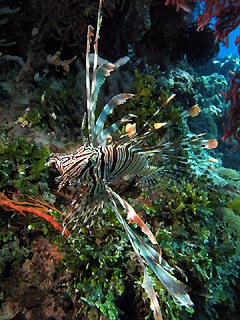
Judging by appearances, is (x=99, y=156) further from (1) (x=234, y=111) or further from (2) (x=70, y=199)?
(1) (x=234, y=111)

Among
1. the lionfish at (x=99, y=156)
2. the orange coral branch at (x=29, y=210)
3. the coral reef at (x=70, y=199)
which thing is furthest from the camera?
the orange coral branch at (x=29, y=210)

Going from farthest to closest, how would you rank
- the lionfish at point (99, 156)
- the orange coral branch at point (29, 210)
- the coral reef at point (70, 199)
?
the orange coral branch at point (29, 210) → the coral reef at point (70, 199) → the lionfish at point (99, 156)

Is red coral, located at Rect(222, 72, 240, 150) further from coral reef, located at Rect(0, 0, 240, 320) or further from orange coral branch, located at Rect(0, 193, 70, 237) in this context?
orange coral branch, located at Rect(0, 193, 70, 237)

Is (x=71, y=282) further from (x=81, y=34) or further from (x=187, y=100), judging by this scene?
(x=187, y=100)

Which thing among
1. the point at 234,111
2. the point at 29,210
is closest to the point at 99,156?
the point at 29,210

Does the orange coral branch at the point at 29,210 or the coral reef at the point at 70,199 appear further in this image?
the orange coral branch at the point at 29,210

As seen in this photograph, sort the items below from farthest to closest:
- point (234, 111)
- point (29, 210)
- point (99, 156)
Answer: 1. point (234, 111)
2. point (29, 210)
3. point (99, 156)

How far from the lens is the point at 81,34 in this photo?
4684 millimetres

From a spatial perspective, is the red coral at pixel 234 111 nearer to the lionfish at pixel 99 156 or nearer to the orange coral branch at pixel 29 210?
the lionfish at pixel 99 156

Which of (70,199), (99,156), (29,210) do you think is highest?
(99,156)

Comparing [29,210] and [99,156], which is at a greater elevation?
[99,156]

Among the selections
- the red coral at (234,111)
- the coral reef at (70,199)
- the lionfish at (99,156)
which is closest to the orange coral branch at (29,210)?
the coral reef at (70,199)

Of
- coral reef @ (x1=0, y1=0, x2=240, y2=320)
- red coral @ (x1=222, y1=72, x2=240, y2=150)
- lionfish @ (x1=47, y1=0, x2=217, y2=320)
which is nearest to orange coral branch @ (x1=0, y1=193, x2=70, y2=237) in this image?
coral reef @ (x1=0, y1=0, x2=240, y2=320)

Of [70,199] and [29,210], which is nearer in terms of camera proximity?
[29,210]
